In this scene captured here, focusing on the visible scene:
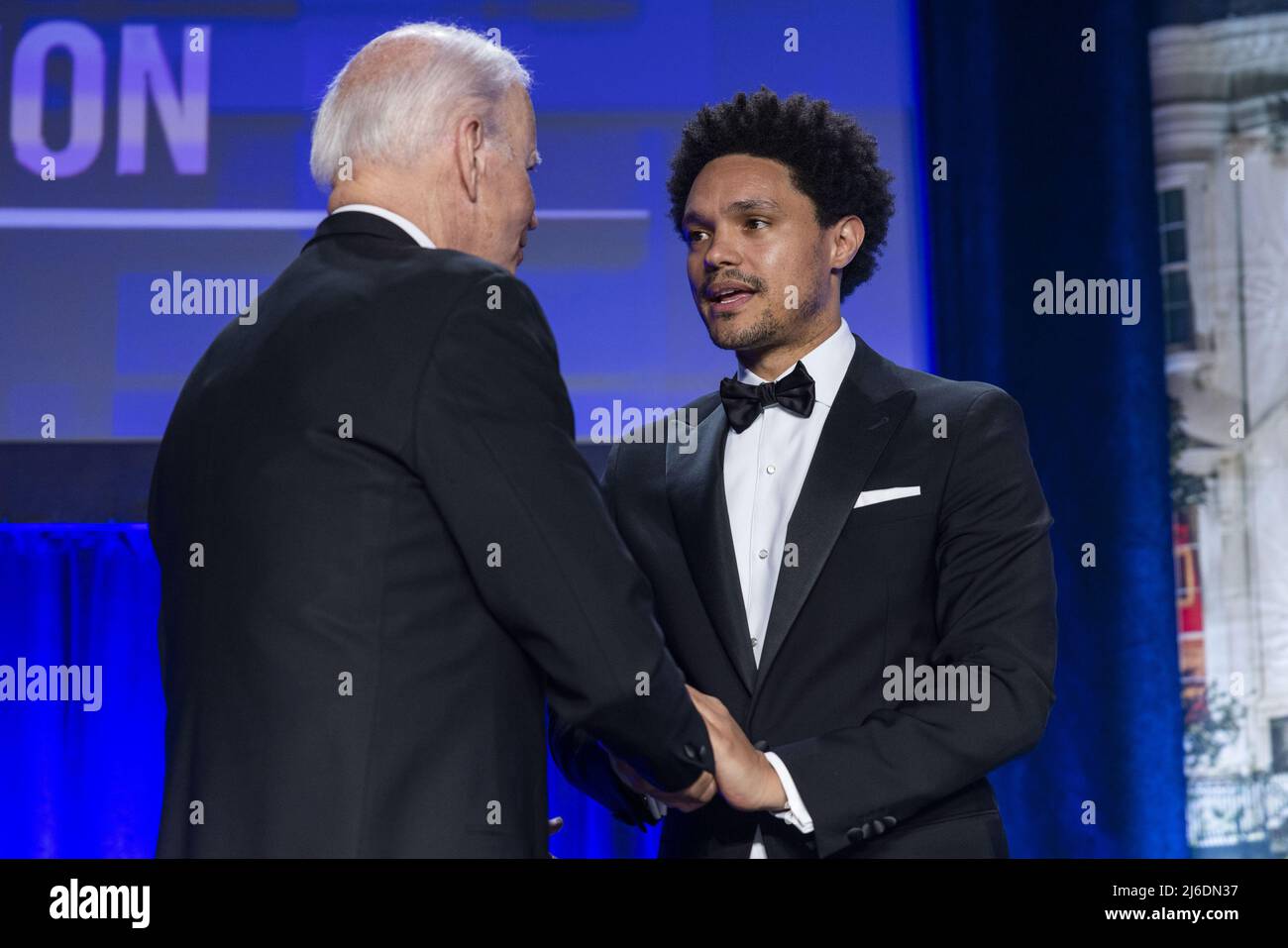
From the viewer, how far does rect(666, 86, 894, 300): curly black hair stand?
2.19 meters

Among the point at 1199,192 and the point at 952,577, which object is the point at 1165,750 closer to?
the point at 1199,192

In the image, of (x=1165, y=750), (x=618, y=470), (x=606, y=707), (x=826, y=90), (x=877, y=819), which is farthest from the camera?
(x=826, y=90)

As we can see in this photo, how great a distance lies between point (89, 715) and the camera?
4.17m

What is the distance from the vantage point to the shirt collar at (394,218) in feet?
4.99

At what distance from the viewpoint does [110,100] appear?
4.32 metres

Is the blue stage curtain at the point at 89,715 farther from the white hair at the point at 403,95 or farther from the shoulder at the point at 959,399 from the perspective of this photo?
the white hair at the point at 403,95

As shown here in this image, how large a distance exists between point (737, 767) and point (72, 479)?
3.02m

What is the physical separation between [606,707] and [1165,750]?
3.04 metres

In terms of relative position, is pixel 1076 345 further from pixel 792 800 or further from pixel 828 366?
pixel 792 800

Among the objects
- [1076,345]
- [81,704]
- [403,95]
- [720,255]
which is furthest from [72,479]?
[1076,345]

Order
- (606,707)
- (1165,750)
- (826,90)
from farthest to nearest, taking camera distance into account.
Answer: (826,90)
(1165,750)
(606,707)

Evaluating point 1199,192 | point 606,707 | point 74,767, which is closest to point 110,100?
point 74,767

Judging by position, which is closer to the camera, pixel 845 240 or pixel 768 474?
pixel 768 474
